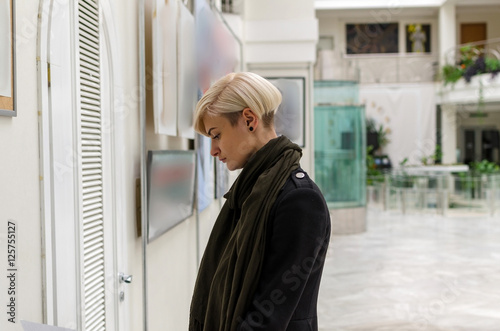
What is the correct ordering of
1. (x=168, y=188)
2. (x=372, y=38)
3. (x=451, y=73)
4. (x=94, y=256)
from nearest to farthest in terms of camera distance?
(x=94, y=256) < (x=168, y=188) < (x=451, y=73) < (x=372, y=38)

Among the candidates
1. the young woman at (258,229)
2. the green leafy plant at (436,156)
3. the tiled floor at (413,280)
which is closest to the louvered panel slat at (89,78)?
the young woman at (258,229)

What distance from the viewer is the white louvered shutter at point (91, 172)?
2131mm

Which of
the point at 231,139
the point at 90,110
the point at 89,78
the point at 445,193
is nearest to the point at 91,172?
the point at 90,110

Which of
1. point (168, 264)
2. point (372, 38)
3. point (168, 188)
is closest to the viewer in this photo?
point (168, 188)

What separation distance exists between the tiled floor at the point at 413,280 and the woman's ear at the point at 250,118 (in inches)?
177

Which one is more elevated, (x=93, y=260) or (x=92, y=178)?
(x=92, y=178)

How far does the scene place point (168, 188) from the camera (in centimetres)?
329

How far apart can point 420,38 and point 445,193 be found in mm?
10200

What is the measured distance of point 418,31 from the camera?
23.2 metres

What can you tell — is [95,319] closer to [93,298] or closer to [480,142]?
[93,298]

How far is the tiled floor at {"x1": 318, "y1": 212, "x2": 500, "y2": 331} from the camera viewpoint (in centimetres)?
606

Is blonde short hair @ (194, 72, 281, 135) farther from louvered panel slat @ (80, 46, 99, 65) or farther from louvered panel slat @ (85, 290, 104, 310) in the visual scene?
louvered panel slat @ (85, 290, 104, 310)

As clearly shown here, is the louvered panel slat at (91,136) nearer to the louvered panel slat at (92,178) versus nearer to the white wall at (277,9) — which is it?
the louvered panel slat at (92,178)

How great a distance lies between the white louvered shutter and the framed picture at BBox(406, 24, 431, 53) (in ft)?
73.7
